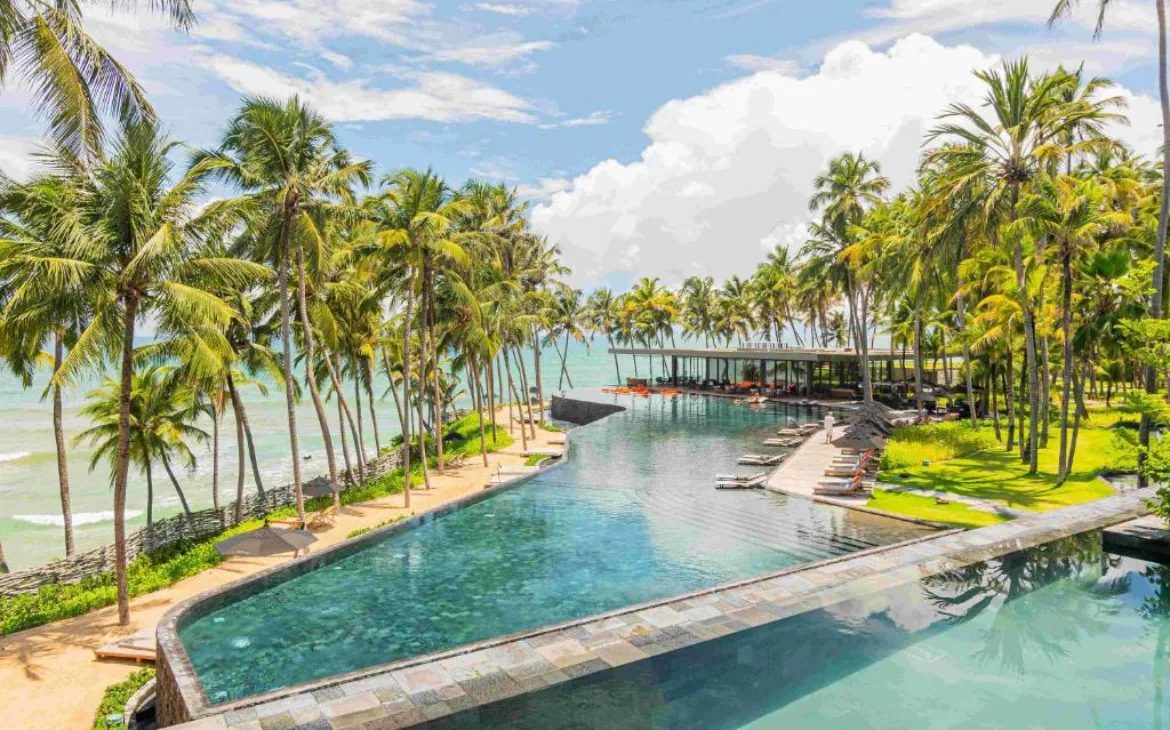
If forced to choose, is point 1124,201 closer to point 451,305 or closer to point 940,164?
point 940,164

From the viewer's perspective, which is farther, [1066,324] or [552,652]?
[1066,324]

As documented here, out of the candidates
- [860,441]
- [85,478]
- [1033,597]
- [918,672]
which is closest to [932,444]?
[860,441]

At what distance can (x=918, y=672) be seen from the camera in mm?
8984

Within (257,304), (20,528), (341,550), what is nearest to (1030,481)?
(341,550)

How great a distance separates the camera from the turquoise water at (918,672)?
25.8 feet

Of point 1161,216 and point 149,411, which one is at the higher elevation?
point 1161,216

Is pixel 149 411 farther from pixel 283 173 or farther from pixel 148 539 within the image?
pixel 283 173

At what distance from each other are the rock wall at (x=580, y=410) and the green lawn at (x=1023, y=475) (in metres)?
27.6

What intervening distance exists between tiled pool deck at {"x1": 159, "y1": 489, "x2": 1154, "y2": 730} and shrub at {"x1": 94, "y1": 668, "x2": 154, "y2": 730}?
961 millimetres

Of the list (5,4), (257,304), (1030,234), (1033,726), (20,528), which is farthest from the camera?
(20,528)

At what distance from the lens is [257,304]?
2242cm

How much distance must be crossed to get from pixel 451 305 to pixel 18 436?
57949mm

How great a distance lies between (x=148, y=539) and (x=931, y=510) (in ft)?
67.2

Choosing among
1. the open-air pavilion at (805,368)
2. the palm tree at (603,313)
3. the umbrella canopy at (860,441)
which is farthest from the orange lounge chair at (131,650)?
the palm tree at (603,313)
